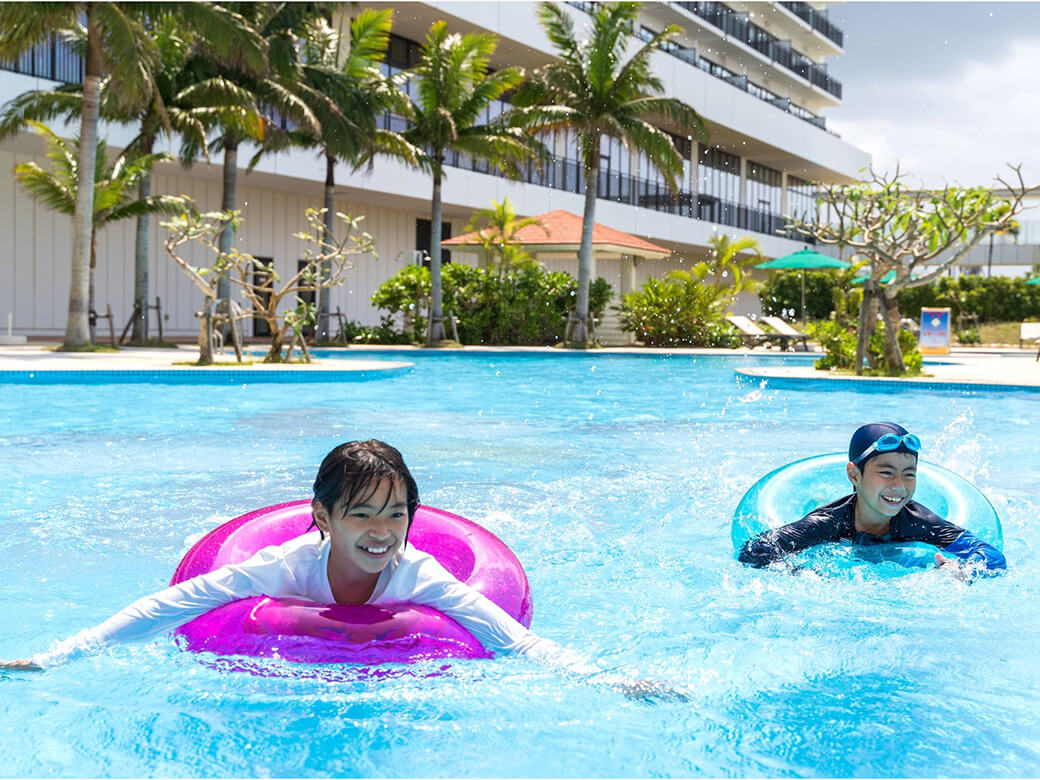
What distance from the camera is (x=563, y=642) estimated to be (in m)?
4.12

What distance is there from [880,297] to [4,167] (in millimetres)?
16490

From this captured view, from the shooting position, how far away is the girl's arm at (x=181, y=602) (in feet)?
9.08

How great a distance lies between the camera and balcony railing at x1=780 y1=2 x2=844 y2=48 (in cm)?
4417

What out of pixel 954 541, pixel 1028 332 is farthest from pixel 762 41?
pixel 954 541

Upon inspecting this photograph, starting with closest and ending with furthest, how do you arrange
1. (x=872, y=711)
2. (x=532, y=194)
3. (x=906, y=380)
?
(x=872, y=711) → (x=906, y=380) → (x=532, y=194)

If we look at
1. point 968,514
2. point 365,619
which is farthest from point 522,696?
point 968,514

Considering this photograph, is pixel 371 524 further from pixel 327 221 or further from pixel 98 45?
pixel 327 221

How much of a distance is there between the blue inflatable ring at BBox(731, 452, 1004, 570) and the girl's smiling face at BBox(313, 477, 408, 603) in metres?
2.15

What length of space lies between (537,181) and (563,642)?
1091 inches

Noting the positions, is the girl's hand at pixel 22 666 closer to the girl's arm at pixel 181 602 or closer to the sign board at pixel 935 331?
the girl's arm at pixel 181 602

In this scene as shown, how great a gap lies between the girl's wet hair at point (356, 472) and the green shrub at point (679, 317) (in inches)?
910

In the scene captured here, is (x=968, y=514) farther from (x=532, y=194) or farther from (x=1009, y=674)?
(x=532, y=194)

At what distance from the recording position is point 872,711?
335 cm

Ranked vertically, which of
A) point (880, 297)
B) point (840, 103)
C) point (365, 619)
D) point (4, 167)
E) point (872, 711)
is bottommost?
point (872, 711)
